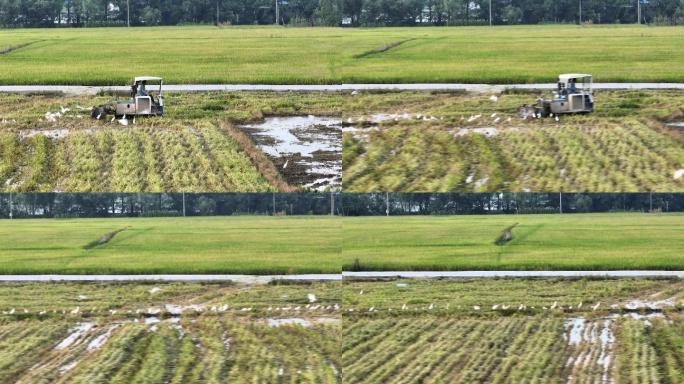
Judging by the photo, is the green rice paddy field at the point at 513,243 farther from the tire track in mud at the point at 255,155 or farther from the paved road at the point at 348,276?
the tire track in mud at the point at 255,155

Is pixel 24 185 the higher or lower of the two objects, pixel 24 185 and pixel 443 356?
the higher

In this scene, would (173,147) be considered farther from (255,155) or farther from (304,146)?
(304,146)

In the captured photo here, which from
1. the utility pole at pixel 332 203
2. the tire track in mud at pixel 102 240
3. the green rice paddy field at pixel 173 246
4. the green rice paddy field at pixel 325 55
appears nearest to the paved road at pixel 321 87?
the green rice paddy field at pixel 325 55

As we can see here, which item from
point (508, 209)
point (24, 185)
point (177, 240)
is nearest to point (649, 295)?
point (508, 209)

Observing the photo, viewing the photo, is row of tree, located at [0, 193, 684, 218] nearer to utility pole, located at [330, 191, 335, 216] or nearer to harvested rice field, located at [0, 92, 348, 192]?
utility pole, located at [330, 191, 335, 216]

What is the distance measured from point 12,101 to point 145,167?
1.65 m

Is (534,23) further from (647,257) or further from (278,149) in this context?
(647,257)

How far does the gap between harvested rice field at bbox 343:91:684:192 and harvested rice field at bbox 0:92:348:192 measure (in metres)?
0.46

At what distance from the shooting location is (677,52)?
11.1 m

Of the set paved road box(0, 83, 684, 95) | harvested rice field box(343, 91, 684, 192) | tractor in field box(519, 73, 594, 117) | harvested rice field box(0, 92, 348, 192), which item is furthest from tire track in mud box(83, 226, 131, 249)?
tractor in field box(519, 73, 594, 117)

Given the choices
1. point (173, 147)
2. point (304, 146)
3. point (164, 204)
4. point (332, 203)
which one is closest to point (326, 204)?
point (332, 203)

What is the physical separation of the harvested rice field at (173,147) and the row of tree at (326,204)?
7.51ft

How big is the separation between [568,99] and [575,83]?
0.73 feet

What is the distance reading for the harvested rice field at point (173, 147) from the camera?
1005 centimetres
